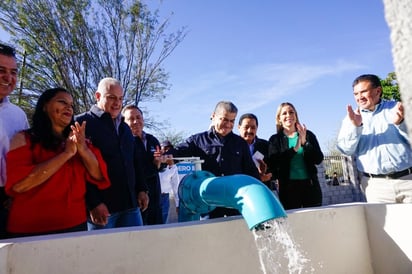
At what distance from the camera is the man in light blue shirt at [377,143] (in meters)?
2.34

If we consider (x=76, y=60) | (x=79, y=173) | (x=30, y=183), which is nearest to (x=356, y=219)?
(x=79, y=173)

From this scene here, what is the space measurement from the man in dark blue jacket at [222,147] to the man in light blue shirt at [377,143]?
2.37 feet

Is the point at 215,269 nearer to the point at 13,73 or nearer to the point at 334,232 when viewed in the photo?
the point at 334,232

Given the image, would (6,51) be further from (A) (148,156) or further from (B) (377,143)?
(B) (377,143)

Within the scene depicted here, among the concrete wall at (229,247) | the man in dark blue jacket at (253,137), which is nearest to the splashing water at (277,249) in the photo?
the concrete wall at (229,247)

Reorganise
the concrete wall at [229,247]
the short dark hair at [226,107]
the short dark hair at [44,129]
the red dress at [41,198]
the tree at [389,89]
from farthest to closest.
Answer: the tree at [389,89] → the short dark hair at [226,107] → the short dark hair at [44,129] → the red dress at [41,198] → the concrete wall at [229,247]

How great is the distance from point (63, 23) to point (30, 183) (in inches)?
387

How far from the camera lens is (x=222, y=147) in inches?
99.5

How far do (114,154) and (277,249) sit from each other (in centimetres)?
125

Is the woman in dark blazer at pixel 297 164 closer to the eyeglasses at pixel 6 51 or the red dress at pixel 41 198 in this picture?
the red dress at pixel 41 198

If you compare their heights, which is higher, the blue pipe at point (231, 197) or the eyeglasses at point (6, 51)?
the eyeglasses at point (6, 51)

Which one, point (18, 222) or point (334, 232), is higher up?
point (18, 222)

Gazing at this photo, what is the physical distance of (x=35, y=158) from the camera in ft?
5.61

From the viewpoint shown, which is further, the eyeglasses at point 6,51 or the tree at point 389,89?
the tree at point 389,89
